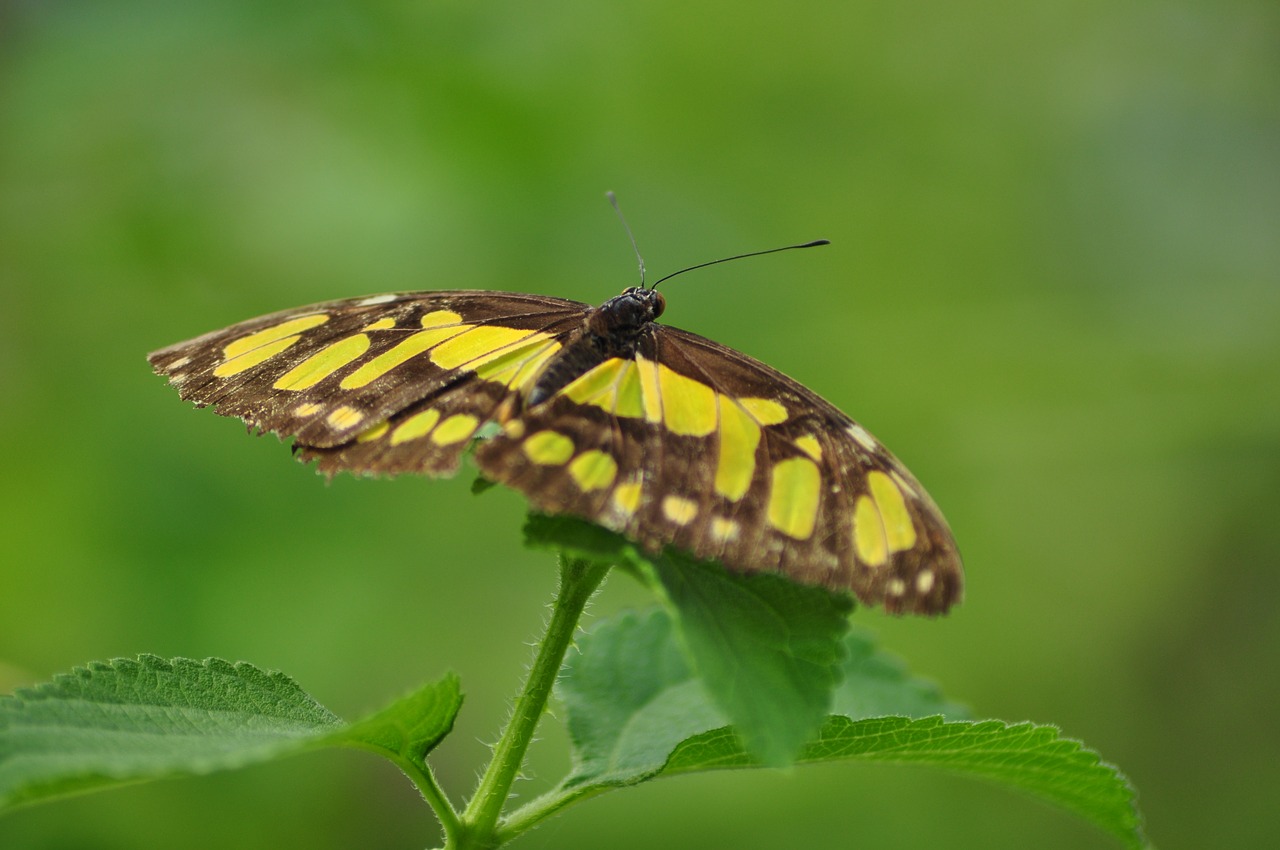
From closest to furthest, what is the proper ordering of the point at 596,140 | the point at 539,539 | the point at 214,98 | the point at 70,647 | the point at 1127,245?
the point at 539,539
the point at 70,647
the point at 214,98
the point at 596,140
the point at 1127,245

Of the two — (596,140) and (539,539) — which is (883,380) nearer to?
(596,140)

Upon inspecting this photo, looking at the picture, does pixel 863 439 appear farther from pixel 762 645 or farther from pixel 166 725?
pixel 166 725

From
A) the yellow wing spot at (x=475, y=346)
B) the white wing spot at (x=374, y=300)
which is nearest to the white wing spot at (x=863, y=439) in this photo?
the yellow wing spot at (x=475, y=346)

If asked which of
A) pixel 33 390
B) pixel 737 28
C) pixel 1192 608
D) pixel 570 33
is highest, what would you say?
pixel 737 28

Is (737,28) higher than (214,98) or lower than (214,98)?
higher

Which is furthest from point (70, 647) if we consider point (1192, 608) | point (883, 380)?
Answer: point (1192, 608)

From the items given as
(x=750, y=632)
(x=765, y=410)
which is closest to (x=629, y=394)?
(x=765, y=410)

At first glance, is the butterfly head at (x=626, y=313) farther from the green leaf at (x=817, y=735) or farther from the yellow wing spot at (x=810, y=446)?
the green leaf at (x=817, y=735)
